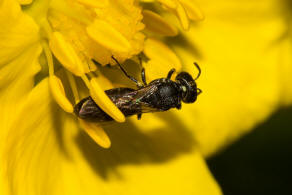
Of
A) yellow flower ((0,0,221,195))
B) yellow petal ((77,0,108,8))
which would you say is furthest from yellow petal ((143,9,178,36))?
yellow petal ((77,0,108,8))

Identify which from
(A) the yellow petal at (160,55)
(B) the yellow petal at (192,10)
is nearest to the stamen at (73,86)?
(A) the yellow petal at (160,55)

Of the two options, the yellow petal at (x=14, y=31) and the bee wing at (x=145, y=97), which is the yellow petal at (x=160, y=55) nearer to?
the bee wing at (x=145, y=97)

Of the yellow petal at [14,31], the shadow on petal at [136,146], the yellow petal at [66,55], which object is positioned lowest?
the shadow on petal at [136,146]

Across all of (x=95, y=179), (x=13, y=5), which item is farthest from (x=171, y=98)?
(x=13, y=5)

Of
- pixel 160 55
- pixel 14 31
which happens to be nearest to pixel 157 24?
pixel 160 55

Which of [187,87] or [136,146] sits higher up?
[187,87]

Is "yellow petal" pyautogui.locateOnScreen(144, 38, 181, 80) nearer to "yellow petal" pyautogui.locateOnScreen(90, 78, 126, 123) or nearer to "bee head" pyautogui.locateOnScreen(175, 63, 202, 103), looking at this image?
"bee head" pyautogui.locateOnScreen(175, 63, 202, 103)

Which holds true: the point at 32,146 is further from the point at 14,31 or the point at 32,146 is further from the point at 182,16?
the point at 182,16

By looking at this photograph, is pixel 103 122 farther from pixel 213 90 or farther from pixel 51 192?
pixel 213 90
